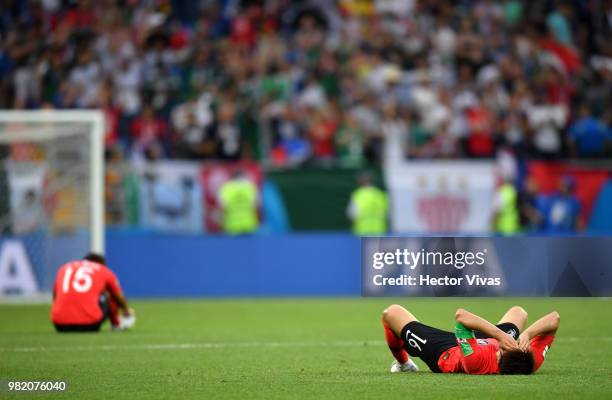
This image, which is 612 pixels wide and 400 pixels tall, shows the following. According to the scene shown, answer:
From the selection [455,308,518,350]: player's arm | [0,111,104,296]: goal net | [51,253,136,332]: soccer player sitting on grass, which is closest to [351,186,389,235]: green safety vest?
[0,111,104,296]: goal net

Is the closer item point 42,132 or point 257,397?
point 257,397

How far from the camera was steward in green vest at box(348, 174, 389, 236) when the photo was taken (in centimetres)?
2445

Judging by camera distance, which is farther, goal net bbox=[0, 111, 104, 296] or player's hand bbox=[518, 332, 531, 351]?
goal net bbox=[0, 111, 104, 296]

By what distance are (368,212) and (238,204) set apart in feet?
8.71

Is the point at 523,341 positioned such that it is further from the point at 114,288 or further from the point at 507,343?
the point at 114,288

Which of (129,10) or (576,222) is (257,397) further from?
(129,10)

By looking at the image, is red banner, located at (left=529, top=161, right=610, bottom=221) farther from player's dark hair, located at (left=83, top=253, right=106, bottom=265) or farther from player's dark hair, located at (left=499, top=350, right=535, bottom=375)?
player's dark hair, located at (left=499, top=350, right=535, bottom=375)

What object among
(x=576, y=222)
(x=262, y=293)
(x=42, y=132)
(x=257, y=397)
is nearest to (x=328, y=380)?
(x=257, y=397)

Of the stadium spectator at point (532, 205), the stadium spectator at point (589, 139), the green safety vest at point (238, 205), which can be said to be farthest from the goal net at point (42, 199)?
the stadium spectator at point (589, 139)

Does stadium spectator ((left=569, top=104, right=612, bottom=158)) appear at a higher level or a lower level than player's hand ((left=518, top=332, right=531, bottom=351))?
higher

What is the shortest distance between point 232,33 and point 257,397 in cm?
2014

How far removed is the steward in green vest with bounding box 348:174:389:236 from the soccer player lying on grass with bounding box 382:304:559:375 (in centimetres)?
1375

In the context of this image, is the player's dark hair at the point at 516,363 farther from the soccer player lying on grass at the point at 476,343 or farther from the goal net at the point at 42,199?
the goal net at the point at 42,199

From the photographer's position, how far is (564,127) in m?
26.5
